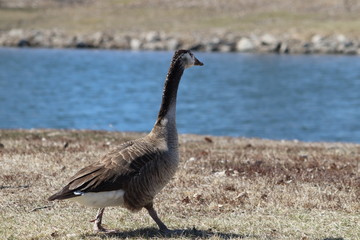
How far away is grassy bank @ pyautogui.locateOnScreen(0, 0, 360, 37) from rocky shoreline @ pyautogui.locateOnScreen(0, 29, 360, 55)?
2619 millimetres

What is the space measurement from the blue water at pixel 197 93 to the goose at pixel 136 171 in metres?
25.4

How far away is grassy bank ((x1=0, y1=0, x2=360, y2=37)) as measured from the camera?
94562mm

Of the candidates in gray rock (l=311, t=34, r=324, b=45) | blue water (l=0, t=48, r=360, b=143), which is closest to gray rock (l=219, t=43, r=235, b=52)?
blue water (l=0, t=48, r=360, b=143)

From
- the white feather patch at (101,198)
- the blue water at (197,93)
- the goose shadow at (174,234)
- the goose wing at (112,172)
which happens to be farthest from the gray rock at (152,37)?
the white feather patch at (101,198)

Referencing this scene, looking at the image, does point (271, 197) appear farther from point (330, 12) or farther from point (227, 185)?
point (330, 12)

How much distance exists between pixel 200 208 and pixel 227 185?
173cm

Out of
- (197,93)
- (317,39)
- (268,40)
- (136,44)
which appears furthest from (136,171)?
(136,44)

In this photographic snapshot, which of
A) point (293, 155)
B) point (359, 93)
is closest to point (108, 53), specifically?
point (359, 93)

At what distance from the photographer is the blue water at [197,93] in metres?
38.2

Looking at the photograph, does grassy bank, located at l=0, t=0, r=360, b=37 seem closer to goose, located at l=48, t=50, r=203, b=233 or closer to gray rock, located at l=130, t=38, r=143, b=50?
gray rock, located at l=130, t=38, r=143, b=50

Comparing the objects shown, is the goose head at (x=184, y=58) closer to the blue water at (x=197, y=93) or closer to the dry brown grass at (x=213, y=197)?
the dry brown grass at (x=213, y=197)

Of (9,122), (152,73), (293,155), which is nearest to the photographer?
(293,155)

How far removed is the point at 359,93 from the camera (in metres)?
53.0

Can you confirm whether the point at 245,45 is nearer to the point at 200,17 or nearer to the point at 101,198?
the point at 200,17
